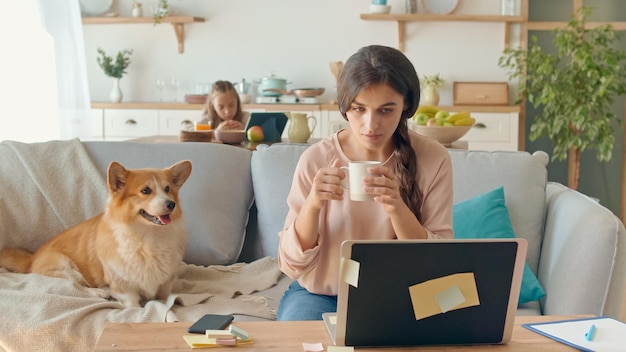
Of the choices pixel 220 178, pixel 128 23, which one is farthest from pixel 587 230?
pixel 128 23

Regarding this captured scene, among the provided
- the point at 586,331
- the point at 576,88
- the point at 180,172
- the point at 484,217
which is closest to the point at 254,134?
the point at 180,172

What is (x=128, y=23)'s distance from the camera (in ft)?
19.8

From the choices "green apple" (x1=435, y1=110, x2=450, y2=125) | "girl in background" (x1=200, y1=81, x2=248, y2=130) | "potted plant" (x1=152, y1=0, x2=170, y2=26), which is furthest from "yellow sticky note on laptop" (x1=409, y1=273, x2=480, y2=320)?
"potted plant" (x1=152, y1=0, x2=170, y2=26)

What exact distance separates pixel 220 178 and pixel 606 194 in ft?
13.4

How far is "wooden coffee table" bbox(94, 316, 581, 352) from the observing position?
4.29 feet

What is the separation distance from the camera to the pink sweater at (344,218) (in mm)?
1872

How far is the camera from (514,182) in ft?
8.33

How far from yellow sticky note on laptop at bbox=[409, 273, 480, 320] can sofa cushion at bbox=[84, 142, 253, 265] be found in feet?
4.66

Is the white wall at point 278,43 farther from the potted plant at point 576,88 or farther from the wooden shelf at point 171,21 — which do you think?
the potted plant at point 576,88

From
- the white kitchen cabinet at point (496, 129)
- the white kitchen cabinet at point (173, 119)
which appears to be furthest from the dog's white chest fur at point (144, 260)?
the white kitchen cabinet at point (496, 129)

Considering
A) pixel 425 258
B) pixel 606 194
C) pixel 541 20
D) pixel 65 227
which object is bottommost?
pixel 606 194

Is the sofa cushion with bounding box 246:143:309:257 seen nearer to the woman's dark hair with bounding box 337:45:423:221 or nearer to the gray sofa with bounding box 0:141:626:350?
the gray sofa with bounding box 0:141:626:350

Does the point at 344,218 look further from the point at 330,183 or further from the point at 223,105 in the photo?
the point at 223,105

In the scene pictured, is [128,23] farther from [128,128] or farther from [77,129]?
[77,129]
